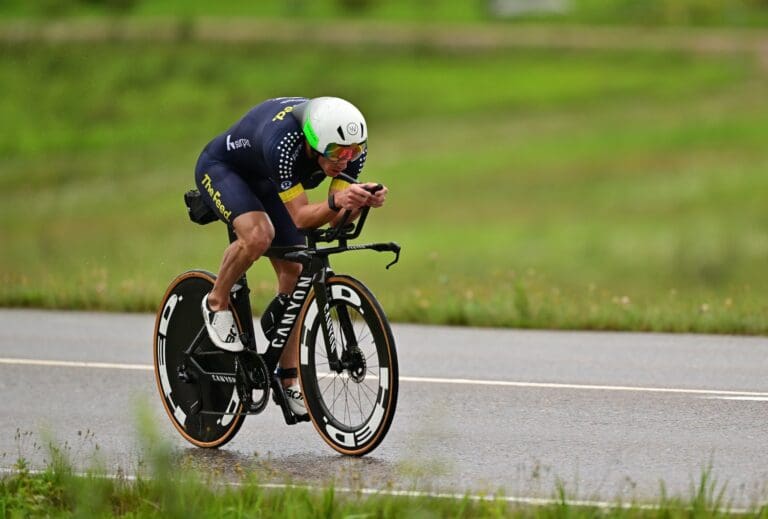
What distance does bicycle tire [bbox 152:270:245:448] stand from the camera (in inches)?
322

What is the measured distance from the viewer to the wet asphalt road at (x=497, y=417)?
24.3ft

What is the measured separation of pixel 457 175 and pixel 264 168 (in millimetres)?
31044

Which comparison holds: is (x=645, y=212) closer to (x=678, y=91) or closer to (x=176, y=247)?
(x=176, y=247)

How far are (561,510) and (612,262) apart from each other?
19.6 m

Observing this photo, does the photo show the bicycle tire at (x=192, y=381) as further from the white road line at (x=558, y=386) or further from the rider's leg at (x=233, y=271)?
the white road line at (x=558, y=386)

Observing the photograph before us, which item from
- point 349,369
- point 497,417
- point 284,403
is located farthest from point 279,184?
point 497,417

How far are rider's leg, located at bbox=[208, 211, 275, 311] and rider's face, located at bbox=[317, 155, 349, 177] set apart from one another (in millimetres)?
511

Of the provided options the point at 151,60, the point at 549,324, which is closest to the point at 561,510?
the point at 549,324

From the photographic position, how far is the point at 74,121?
47.8 m

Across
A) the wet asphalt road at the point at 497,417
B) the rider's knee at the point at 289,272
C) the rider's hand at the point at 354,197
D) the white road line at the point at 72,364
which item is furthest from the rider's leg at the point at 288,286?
the white road line at the point at 72,364

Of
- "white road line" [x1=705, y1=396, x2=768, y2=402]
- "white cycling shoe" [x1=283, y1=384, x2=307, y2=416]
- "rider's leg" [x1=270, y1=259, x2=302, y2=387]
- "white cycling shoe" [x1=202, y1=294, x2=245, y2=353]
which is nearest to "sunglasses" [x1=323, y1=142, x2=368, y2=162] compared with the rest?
"rider's leg" [x1=270, y1=259, x2=302, y2=387]

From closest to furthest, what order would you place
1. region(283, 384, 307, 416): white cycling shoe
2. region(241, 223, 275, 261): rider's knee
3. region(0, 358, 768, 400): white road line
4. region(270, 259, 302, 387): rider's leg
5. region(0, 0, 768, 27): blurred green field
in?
1. region(241, 223, 275, 261): rider's knee
2. region(283, 384, 307, 416): white cycling shoe
3. region(270, 259, 302, 387): rider's leg
4. region(0, 358, 768, 400): white road line
5. region(0, 0, 768, 27): blurred green field

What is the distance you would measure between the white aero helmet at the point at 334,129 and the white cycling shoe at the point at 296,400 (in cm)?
130

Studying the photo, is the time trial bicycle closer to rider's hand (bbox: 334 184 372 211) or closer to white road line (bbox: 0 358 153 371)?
rider's hand (bbox: 334 184 372 211)
